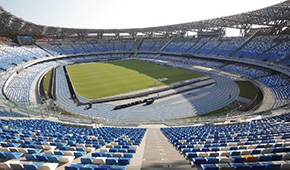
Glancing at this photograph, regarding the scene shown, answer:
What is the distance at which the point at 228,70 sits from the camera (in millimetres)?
47938

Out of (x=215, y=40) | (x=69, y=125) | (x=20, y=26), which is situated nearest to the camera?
(x=69, y=125)

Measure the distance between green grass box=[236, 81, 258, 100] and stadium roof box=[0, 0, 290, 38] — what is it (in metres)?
15.9

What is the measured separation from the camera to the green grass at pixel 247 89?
3068cm

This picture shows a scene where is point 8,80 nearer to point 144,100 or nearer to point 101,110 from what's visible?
point 101,110

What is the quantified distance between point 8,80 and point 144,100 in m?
27.5

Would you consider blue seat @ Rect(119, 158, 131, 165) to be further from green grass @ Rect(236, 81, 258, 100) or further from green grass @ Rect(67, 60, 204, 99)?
green grass @ Rect(236, 81, 258, 100)

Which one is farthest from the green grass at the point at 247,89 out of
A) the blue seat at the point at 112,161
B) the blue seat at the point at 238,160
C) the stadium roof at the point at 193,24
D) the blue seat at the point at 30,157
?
the blue seat at the point at 30,157

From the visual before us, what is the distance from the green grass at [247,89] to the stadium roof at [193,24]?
52.1ft

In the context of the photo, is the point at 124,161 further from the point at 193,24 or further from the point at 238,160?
the point at 193,24

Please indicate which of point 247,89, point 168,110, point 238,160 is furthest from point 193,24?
point 238,160

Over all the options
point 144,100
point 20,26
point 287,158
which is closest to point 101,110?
point 144,100

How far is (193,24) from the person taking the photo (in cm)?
6291

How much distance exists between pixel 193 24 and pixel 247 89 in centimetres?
3725

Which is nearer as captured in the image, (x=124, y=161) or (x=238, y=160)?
(x=238, y=160)
